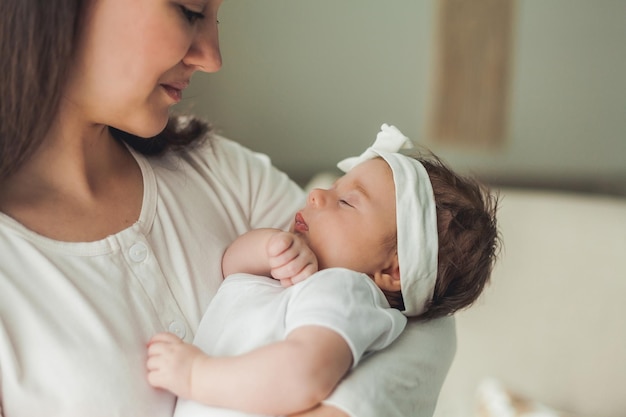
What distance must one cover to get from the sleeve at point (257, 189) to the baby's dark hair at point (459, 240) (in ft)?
0.94

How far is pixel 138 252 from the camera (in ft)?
3.66

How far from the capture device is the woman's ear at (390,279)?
4.02ft

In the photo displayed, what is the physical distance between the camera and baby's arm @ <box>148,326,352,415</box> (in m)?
0.95

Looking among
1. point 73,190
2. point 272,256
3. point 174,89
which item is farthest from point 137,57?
point 272,256

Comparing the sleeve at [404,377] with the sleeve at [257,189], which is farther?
the sleeve at [257,189]

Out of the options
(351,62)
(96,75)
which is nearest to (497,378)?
(351,62)

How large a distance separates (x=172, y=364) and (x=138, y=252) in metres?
0.19

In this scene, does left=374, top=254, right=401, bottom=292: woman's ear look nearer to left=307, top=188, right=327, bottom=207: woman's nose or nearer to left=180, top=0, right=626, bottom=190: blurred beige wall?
left=307, top=188, right=327, bottom=207: woman's nose

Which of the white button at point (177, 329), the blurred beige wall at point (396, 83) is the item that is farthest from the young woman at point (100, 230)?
the blurred beige wall at point (396, 83)

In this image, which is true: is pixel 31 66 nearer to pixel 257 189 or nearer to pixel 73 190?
pixel 73 190

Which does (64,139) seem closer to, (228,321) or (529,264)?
(228,321)

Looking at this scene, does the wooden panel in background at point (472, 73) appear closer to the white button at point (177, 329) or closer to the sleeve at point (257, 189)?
the sleeve at point (257, 189)

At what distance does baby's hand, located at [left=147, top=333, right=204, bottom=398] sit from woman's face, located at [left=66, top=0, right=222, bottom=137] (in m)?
0.33

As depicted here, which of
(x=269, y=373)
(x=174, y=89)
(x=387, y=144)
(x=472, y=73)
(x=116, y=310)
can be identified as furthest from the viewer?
(x=472, y=73)
